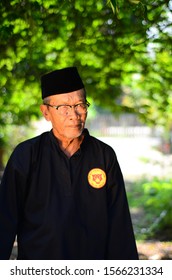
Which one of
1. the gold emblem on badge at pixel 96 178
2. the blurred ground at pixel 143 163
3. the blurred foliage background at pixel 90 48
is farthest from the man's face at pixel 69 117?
the blurred ground at pixel 143 163

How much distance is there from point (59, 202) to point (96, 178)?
0.24 m

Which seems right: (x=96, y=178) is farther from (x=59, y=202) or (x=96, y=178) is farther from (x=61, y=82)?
(x=61, y=82)

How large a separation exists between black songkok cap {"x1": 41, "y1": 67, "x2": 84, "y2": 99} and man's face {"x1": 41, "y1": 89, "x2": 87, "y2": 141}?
3cm

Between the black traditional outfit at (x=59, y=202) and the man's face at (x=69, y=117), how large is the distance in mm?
105

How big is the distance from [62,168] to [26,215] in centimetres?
31

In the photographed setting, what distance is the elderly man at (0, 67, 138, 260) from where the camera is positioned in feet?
8.82

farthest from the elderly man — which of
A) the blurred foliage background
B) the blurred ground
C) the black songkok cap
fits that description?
the blurred ground

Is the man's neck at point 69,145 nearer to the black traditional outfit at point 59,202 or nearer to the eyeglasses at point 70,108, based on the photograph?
the black traditional outfit at point 59,202

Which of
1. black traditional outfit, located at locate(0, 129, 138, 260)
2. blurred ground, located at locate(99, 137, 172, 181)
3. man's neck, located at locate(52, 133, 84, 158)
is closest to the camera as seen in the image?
black traditional outfit, located at locate(0, 129, 138, 260)

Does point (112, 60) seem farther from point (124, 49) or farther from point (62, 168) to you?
point (62, 168)

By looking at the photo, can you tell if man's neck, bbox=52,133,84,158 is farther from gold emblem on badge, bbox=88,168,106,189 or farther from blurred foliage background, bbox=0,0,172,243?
blurred foliage background, bbox=0,0,172,243

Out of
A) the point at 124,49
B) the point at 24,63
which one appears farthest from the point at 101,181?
the point at 24,63

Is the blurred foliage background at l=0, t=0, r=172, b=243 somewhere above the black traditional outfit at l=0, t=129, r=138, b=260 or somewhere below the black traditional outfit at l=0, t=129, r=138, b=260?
above

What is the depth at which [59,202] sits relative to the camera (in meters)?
2.70
